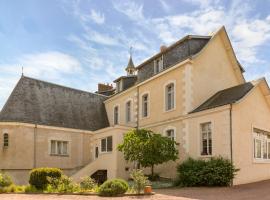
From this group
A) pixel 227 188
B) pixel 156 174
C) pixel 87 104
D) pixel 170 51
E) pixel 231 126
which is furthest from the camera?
pixel 87 104

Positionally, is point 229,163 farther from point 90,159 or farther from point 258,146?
point 90,159

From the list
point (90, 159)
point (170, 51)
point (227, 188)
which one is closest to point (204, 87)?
point (170, 51)

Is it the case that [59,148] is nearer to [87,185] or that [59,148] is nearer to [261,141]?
[87,185]

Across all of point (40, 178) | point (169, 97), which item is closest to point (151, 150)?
point (169, 97)

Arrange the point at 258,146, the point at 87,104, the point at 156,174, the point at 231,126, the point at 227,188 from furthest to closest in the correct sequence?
1. the point at 87,104
2. the point at 156,174
3. the point at 258,146
4. the point at 231,126
5. the point at 227,188

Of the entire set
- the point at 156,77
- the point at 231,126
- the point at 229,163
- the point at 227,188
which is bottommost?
the point at 227,188

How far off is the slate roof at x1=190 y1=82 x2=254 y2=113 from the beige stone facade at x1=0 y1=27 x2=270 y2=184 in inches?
1.4

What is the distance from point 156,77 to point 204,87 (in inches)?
135

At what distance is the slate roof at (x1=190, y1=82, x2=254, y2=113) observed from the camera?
639 inches

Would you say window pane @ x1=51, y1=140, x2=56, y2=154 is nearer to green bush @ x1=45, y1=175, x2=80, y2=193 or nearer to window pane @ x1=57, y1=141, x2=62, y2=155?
window pane @ x1=57, y1=141, x2=62, y2=155

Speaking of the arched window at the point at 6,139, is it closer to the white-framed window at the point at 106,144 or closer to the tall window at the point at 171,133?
the white-framed window at the point at 106,144

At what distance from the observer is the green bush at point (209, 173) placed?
14.6m

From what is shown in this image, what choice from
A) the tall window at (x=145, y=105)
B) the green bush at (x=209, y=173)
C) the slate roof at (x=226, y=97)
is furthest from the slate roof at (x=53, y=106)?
the green bush at (x=209, y=173)

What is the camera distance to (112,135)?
21.5 meters
